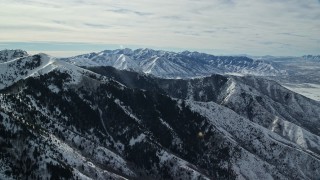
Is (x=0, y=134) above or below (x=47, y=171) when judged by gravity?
above

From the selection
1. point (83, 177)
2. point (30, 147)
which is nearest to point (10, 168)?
point (30, 147)

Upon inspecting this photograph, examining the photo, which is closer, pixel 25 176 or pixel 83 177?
pixel 25 176

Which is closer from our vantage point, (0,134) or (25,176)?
(25,176)

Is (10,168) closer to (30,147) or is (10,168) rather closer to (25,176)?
(25,176)

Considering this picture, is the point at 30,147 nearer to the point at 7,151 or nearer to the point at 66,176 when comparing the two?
the point at 7,151

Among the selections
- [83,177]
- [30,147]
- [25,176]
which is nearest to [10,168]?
[25,176]

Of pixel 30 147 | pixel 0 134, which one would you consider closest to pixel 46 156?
pixel 30 147

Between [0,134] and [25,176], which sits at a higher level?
[0,134]

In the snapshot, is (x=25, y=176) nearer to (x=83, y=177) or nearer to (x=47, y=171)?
(x=47, y=171)
